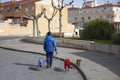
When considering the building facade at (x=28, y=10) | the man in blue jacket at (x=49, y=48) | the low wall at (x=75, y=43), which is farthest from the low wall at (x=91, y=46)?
the building facade at (x=28, y=10)

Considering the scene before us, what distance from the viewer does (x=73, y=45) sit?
26547mm

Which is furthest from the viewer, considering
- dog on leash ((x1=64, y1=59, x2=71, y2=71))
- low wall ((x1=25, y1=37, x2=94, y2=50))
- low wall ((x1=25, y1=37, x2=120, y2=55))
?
low wall ((x1=25, y1=37, x2=94, y2=50))

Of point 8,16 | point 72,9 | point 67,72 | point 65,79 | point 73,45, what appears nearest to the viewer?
point 65,79

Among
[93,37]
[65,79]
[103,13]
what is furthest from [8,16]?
[65,79]

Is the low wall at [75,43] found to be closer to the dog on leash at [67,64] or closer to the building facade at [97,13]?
the dog on leash at [67,64]

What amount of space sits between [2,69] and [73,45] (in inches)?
436

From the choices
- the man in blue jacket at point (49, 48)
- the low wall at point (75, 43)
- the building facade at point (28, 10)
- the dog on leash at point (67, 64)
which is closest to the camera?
the dog on leash at point (67, 64)

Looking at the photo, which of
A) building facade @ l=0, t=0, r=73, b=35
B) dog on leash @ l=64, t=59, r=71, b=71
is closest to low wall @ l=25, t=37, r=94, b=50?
dog on leash @ l=64, t=59, r=71, b=71

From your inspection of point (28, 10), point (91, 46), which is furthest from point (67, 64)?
point (28, 10)

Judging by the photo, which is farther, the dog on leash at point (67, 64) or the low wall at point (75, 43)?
the low wall at point (75, 43)

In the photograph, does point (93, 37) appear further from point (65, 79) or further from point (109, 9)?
point (109, 9)

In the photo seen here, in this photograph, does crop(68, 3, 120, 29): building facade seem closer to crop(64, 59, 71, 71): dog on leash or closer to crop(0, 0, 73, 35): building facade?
crop(0, 0, 73, 35): building facade

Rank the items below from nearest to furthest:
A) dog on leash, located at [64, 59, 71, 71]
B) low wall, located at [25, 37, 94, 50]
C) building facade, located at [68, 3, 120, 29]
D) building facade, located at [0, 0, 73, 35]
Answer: dog on leash, located at [64, 59, 71, 71], low wall, located at [25, 37, 94, 50], building facade, located at [0, 0, 73, 35], building facade, located at [68, 3, 120, 29]

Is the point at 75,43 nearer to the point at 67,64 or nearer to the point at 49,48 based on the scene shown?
the point at 49,48
